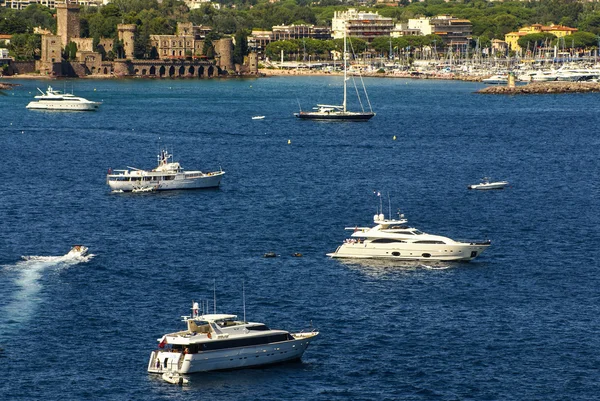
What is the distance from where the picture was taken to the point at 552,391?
43.8 meters

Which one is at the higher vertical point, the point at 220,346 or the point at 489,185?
the point at 220,346

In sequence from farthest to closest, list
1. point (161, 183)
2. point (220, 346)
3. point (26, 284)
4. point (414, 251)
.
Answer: point (161, 183) < point (414, 251) < point (26, 284) < point (220, 346)

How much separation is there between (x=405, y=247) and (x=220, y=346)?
19160 millimetres

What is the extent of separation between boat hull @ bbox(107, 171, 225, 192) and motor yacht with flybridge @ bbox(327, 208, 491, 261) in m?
25.2

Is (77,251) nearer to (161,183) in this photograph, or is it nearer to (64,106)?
(161,183)

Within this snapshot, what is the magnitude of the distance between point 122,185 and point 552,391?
152 ft

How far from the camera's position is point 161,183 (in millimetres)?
85562

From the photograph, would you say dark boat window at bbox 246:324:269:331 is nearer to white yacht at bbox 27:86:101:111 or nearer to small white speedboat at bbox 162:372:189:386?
small white speedboat at bbox 162:372:189:386

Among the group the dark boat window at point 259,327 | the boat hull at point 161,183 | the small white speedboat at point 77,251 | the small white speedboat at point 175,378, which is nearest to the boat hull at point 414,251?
the small white speedboat at point 77,251

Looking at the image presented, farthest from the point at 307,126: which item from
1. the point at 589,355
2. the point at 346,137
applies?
the point at 589,355

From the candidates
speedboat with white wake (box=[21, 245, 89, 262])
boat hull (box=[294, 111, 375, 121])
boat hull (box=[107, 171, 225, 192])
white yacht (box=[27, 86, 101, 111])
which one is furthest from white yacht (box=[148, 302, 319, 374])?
white yacht (box=[27, 86, 101, 111])

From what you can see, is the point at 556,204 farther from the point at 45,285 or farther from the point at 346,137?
the point at 346,137

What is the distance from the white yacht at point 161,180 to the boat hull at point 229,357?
40652 mm

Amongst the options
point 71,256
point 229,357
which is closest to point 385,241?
point 71,256
